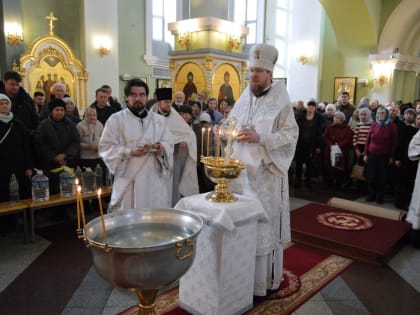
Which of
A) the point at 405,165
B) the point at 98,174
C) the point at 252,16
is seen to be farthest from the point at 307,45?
the point at 98,174

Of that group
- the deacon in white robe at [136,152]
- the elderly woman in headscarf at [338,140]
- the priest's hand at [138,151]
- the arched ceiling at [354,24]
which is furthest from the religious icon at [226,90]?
the priest's hand at [138,151]

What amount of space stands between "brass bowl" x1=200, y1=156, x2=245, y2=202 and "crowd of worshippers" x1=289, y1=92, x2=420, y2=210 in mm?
3762

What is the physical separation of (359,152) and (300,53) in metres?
7.26

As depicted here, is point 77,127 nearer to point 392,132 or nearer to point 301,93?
point 392,132

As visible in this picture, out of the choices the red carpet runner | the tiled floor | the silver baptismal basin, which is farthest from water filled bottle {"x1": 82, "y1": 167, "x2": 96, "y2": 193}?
the silver baptismal basin

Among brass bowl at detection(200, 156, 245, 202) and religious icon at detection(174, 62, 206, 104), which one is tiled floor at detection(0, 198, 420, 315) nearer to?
brass bowl at detection(200, 156, 245, 202)

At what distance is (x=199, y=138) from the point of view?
602 cm

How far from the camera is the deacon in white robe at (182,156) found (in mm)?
4387

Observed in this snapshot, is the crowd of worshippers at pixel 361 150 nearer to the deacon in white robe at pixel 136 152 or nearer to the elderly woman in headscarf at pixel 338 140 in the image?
the elderly woman in headscarf at pixel 338 140

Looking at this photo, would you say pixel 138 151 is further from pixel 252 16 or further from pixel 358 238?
pixel 252 16

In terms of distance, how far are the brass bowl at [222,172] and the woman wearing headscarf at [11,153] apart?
2.90m

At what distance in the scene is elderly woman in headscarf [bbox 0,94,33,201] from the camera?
4309mm

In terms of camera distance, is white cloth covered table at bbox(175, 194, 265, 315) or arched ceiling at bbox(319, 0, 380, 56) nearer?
white cloth covered table at bbox(175, 194, 265, 315)

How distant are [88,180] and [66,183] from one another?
33 centimetres
